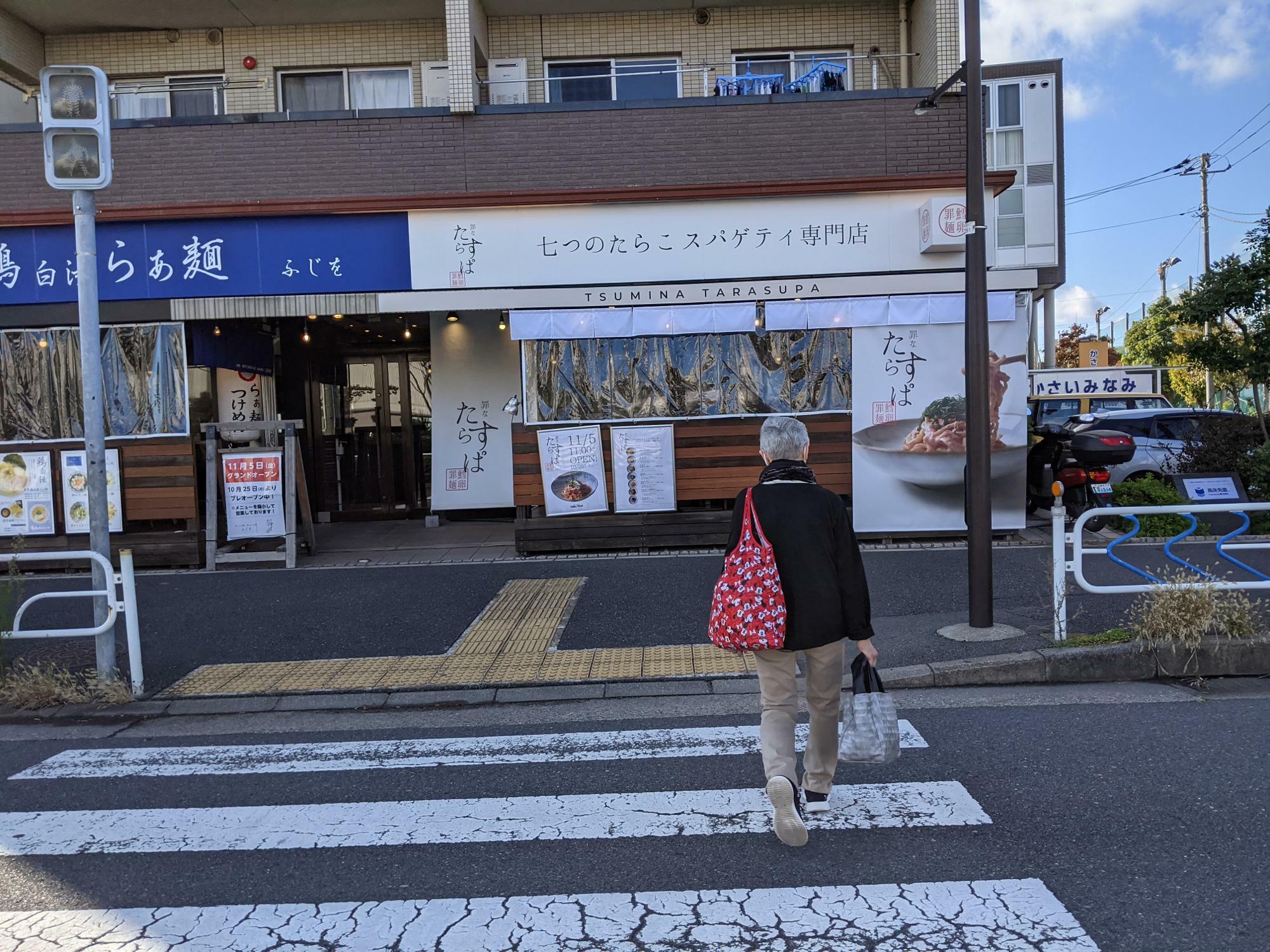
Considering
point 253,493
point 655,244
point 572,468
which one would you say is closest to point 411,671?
point 572,468

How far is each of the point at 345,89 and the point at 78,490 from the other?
6.43 m

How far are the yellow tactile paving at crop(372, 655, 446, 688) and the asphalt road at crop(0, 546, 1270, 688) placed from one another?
0.21 m

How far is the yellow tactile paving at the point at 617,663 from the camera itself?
6555 mm

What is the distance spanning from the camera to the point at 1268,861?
12.0 feet

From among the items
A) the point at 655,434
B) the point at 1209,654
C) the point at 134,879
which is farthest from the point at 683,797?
the point at 655,434

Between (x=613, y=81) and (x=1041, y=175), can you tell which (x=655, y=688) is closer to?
(x=613, y=81)

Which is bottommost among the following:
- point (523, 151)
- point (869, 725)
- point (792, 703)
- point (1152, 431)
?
point (869, 725)

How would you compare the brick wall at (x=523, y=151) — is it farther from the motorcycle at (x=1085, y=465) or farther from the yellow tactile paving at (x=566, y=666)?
the yellow tactile paving at (x=566, y=666)

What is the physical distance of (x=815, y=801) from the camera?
4258 millimetres

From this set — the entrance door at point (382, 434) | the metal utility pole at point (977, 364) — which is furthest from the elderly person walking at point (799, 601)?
the entrance door at point (382, 434)

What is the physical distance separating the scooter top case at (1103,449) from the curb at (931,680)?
5.69 m

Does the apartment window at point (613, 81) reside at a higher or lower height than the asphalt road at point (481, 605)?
higher

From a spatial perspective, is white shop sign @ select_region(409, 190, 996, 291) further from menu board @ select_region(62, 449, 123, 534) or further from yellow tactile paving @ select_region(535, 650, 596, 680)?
yellow tactile paving @ select_region(535, 650, 596, 680)

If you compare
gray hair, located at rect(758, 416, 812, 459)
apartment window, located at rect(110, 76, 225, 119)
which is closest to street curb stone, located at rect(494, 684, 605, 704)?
gray hair, located at rect(758, 416, 812, 459)
